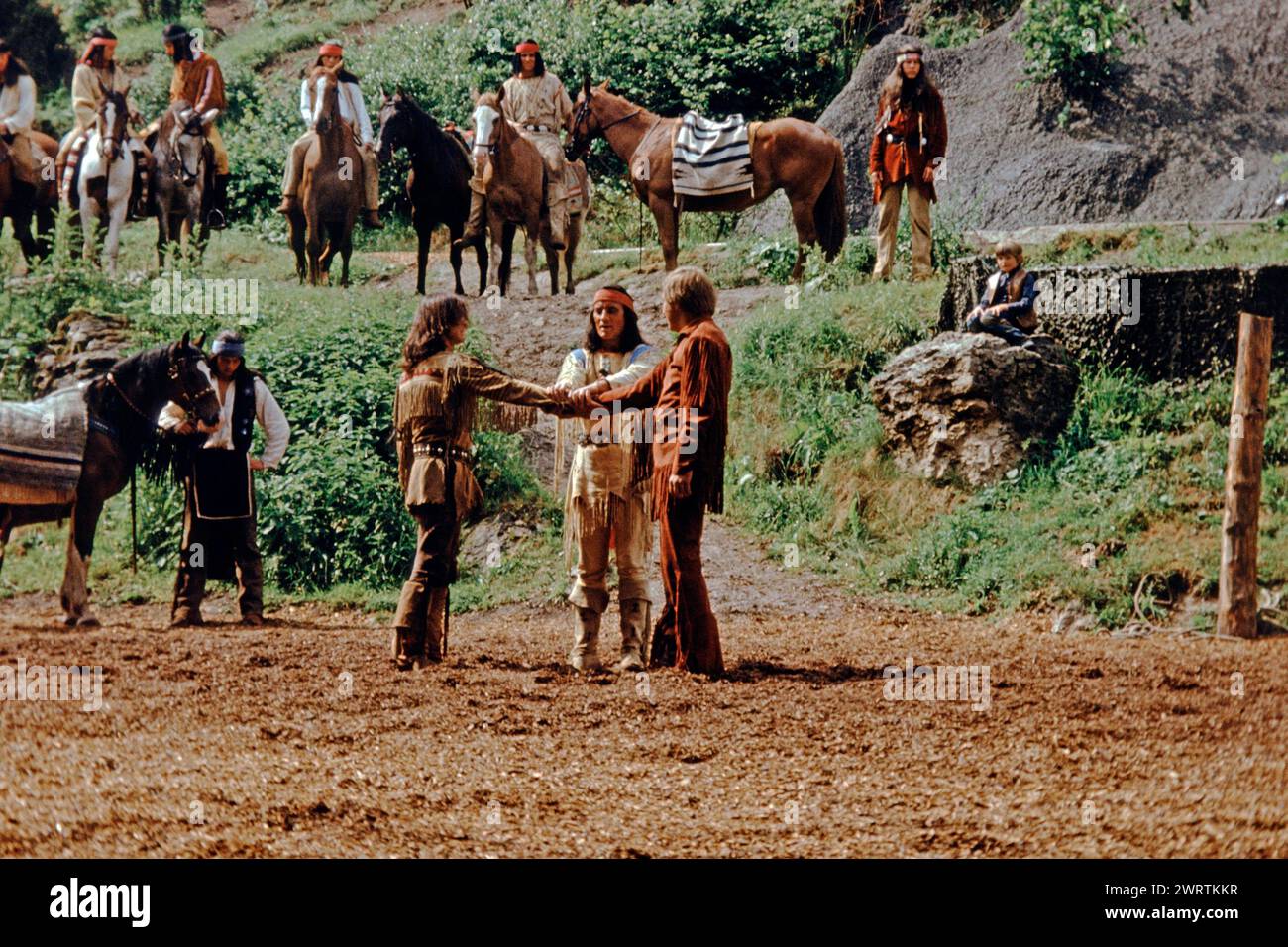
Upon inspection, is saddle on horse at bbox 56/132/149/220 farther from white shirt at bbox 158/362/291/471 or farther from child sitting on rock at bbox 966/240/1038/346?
child sitting on rock at bbox 966/240/1038/346

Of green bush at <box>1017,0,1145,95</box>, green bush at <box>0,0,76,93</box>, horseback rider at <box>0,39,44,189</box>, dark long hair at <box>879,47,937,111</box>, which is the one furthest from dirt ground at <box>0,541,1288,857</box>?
green bush at <box>0,0,76,93</box>

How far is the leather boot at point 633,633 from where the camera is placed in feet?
25.1

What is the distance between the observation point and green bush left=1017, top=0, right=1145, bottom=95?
16.2 m

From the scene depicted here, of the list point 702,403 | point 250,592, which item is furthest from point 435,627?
point 250,592

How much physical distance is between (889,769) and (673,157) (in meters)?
9.44

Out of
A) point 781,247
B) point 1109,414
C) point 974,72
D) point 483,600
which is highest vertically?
point 974,72

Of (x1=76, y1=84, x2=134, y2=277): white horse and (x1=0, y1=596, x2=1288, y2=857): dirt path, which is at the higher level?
(x1=76, y1=84, x2=134, y2=277): white horse

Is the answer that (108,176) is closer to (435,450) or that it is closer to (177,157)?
(177,157)

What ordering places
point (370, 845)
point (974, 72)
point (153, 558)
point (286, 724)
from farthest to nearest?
point (974, 72)
point (153, 558)
point (286, 724)
point (370, 845)

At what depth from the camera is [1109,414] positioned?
35.9 feet

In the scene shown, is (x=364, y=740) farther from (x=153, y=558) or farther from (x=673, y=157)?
(x=673, y=157)

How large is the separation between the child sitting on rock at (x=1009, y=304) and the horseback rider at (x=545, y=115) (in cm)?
511

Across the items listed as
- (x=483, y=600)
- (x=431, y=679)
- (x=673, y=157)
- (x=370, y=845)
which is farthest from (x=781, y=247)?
(x=370, y=845)

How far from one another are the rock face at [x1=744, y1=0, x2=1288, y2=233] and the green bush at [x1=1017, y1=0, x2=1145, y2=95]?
0.59 ft
